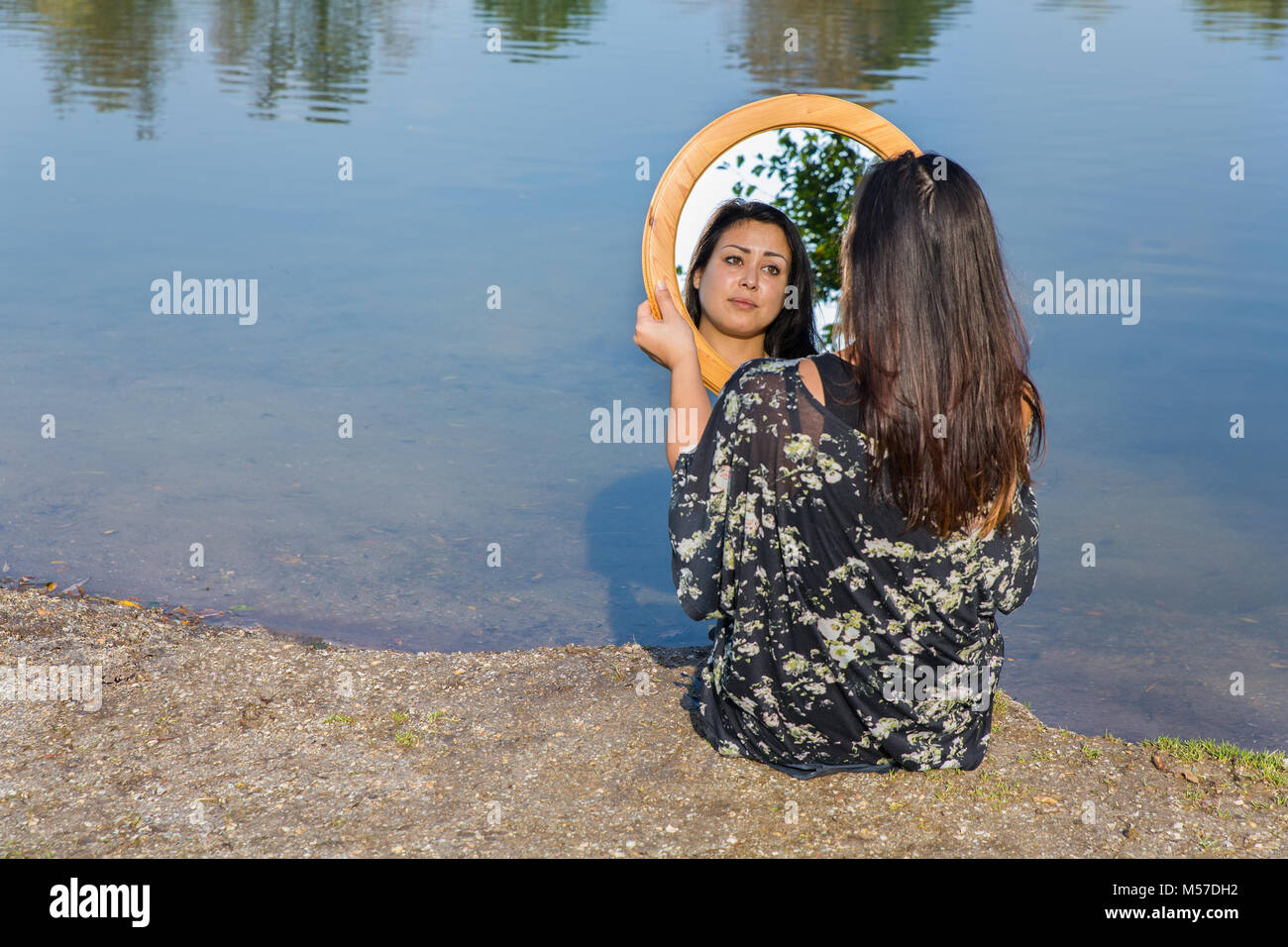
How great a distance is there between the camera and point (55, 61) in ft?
67.2

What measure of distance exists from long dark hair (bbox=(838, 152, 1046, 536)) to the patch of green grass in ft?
4.64

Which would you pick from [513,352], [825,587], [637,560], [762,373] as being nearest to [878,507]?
[825,587]

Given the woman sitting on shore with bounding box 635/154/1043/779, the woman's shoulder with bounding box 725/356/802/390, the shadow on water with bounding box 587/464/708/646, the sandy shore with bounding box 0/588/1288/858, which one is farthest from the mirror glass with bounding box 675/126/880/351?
the shadow on water with bounding box 587/464/708/646

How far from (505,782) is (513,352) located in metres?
5.88

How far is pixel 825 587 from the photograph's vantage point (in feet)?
10.2

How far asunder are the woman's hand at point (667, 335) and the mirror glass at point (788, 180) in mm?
191

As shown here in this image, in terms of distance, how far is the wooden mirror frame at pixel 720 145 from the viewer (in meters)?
3.72

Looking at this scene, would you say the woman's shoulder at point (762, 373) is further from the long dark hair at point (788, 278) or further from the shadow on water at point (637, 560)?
the shadow on water at point (637, 560)

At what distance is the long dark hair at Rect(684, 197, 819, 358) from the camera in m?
3.82

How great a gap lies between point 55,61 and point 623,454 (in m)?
17.3

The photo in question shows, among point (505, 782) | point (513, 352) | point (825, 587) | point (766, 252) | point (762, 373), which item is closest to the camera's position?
point (762, 373)

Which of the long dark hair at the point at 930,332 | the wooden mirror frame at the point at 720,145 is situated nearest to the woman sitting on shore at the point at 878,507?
the long dark hair at the point at 930,332

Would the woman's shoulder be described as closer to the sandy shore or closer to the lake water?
the sandy shore

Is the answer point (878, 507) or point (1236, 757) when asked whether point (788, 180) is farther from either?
point (1236, 757)
